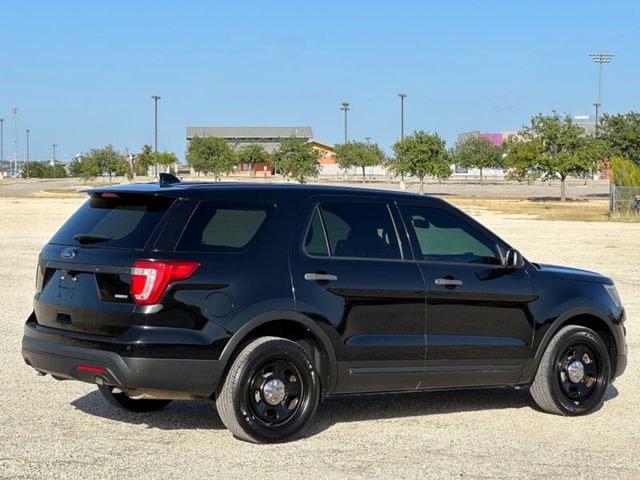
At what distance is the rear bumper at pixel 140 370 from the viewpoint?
683 cm

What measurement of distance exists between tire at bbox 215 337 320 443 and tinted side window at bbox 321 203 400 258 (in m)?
0.82

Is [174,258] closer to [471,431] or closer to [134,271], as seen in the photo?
[134,271]

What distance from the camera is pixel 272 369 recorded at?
724 cm

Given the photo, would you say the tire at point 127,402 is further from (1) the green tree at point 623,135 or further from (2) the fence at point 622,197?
(1) the green tree at point 623,135

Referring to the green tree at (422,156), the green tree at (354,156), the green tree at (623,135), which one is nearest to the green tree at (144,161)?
the green tree at (354,156)

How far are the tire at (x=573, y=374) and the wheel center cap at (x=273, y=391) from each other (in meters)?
2.20

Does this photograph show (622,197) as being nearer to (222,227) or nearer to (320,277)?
(320,277)

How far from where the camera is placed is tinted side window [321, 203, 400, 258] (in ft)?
25.3

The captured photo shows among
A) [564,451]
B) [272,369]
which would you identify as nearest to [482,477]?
[564,451]

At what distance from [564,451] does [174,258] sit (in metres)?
2.76

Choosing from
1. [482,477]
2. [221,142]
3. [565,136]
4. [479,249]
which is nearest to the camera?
[482,477]

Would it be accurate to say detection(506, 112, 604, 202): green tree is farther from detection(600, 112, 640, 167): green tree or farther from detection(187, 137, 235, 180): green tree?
detection(187, 137, 235, 180): green tree

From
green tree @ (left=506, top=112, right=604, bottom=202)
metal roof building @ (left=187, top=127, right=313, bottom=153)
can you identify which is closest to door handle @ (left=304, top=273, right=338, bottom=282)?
green tree @ (left=506, top=112, right=604, bottom=202)

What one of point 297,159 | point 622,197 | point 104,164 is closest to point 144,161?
point 104,164
